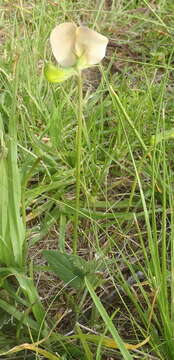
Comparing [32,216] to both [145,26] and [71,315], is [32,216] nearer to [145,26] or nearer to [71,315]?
[71,315]

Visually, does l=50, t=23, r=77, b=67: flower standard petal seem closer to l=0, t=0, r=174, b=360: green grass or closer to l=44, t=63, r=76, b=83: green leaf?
l=44, t=63, r=76, b=83: green leaf

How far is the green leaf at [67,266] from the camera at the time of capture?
76 centimetres

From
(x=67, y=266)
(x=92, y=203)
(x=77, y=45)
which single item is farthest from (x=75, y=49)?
(x=92, y=203)

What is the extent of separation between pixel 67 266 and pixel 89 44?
0.33 meters

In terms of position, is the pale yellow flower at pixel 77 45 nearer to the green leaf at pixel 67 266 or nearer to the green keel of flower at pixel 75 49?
the green keel of flower at pixel 75 49

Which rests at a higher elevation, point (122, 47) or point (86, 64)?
point (86, 64)

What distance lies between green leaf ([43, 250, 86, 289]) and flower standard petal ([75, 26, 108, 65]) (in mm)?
294

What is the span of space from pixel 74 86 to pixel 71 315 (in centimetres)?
73

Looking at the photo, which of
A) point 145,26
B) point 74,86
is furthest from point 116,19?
point 74,86

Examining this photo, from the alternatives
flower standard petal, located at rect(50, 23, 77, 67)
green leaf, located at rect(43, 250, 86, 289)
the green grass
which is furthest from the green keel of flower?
green leaf, located at rect(43, 250, 86, 289)

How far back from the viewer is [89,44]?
612 mm

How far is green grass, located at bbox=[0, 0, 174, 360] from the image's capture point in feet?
2.44

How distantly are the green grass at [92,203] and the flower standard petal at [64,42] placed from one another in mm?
124

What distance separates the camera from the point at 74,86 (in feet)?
4.56
